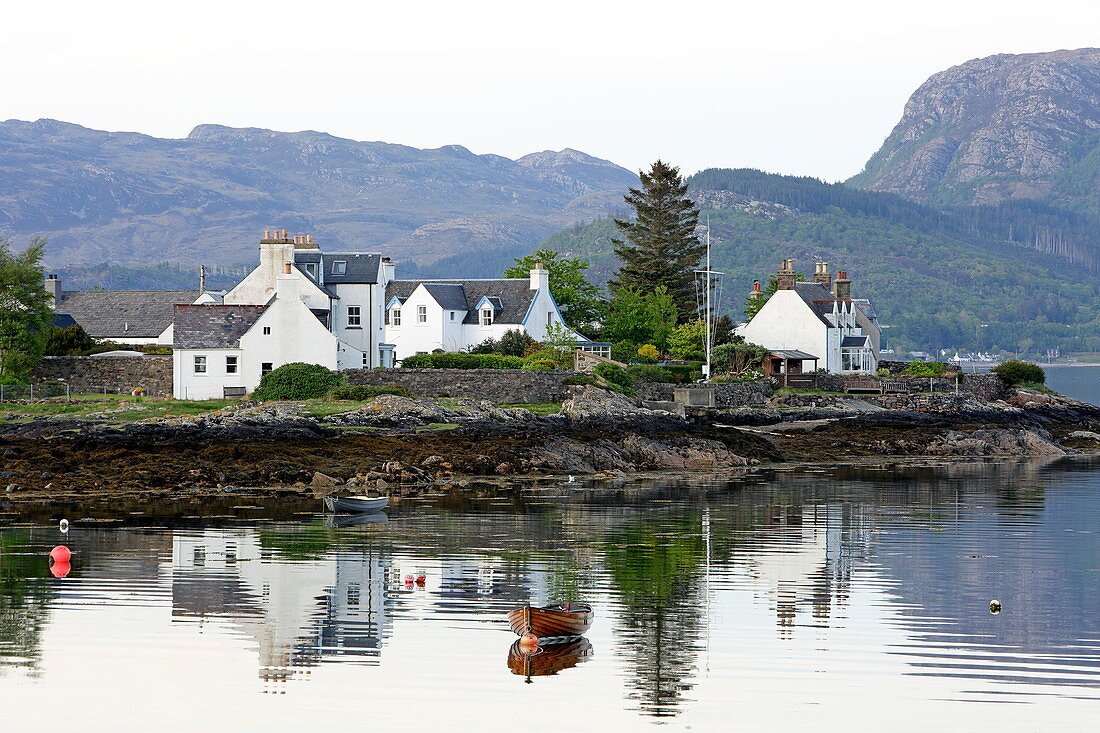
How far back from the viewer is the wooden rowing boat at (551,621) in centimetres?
2142

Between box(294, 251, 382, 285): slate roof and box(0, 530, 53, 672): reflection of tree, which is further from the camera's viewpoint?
box(294, 251, 382, 285): slate roof

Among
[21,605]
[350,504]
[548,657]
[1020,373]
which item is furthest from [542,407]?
[1020,373]

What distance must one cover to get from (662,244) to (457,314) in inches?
1220

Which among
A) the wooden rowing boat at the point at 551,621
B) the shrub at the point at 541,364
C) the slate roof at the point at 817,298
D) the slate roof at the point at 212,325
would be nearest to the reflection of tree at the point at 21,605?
the wooden rowing boat at the point at 551,621

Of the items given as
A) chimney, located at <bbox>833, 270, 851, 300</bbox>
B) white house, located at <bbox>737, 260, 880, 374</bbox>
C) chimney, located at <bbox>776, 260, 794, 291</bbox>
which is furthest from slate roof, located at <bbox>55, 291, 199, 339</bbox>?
chimney, located at <bbox>833, 270, 851, 300</bbox>

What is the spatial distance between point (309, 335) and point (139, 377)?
360 inches

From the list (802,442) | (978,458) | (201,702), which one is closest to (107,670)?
(201,702)

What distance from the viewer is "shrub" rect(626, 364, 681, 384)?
260ft

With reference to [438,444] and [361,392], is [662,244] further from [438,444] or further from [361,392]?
[438,444]

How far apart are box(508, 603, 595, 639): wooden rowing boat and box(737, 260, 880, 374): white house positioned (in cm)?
7564

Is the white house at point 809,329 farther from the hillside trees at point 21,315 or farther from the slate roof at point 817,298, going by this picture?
the hillside trees at point 21,315

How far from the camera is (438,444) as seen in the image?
53.1 metres

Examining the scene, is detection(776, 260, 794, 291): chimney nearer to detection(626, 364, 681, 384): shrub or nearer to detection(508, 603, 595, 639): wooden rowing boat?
detection(626, 364, 681, 384): shrub

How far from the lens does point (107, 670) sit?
2016cm
